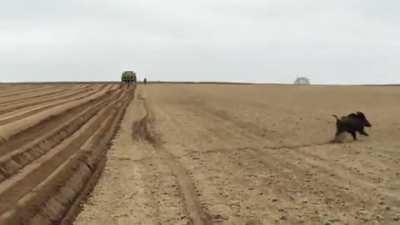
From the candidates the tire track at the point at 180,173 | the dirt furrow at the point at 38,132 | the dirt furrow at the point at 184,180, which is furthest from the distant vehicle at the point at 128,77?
the dirt furrow at the point at 184,180

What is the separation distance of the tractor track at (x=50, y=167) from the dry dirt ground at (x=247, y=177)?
37cm

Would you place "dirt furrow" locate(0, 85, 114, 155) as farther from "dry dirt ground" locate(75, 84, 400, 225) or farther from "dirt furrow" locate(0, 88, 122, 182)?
"dry dirt ground" locate(75, 84, 400, 225)

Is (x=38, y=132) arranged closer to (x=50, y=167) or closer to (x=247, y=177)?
(x=50, y=167)

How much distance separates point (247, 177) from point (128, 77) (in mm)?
62638

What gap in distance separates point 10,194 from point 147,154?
19.1 ft

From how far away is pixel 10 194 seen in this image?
10.5 metres

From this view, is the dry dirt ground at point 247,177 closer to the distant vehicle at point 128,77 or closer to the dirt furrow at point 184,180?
the dirt furrow at point 184,180

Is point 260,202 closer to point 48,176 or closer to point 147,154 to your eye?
point 48,176

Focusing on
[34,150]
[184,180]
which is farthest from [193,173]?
[34,150]

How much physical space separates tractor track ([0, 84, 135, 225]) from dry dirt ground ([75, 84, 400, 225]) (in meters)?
0.37

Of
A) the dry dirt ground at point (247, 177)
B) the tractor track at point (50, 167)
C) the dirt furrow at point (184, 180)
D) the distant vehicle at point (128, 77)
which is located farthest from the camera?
the distant vehicle at point (128, 77)

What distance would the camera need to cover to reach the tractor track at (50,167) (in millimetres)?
9594

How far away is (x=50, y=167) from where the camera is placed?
43.1 ft

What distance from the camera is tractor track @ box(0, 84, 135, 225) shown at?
9.59 m
